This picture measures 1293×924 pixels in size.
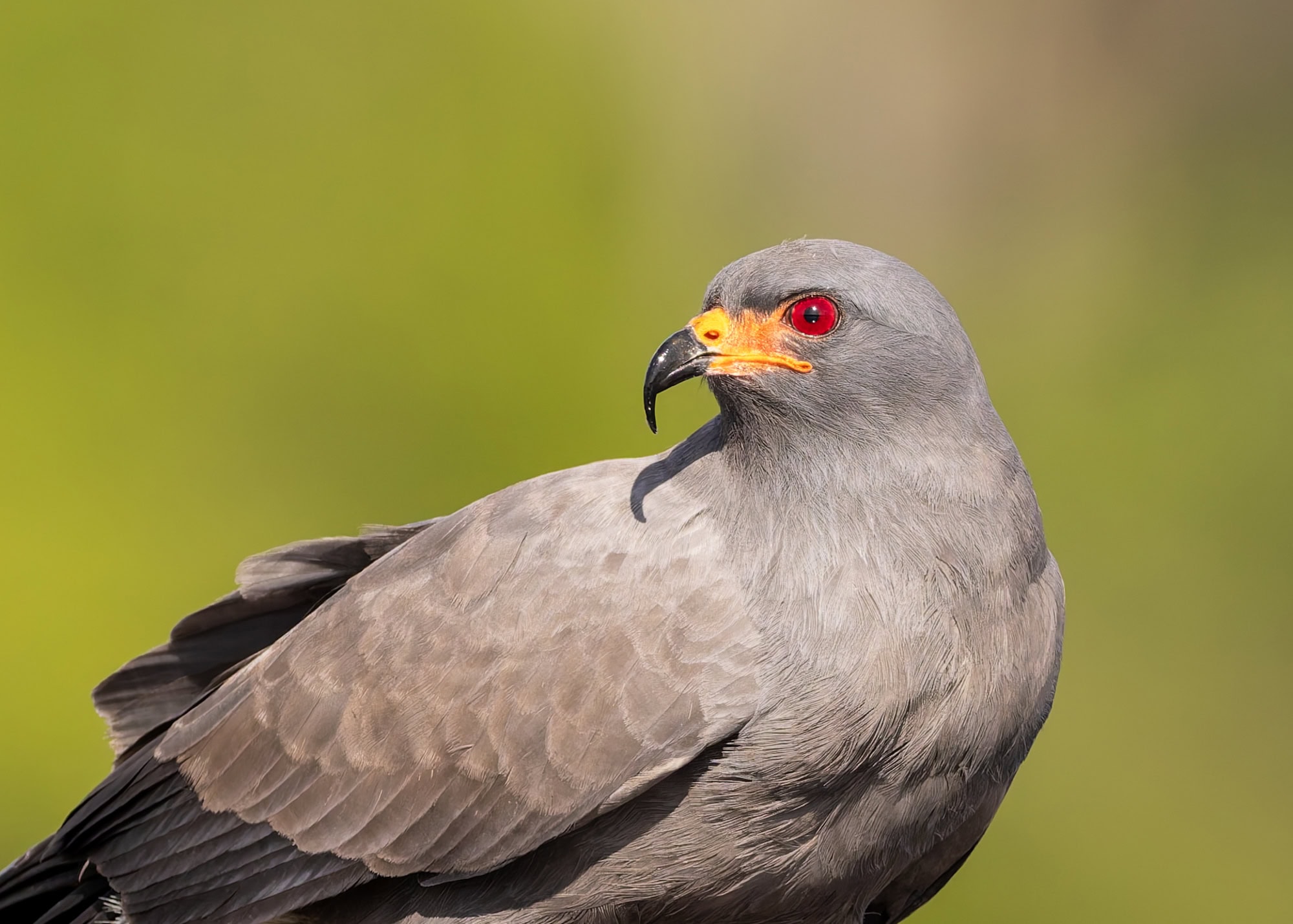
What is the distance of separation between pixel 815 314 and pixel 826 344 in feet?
0.25

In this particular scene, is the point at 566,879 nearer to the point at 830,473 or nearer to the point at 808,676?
the point at 808,676

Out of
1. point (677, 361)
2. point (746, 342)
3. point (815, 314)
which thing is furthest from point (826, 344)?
point (677, 361)

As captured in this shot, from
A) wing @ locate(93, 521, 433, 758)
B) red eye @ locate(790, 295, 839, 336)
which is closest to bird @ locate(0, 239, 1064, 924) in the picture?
red eye @ locate(790, 295, 839, 336)

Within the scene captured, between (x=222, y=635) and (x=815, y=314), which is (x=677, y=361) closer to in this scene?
(x=815, y=314)

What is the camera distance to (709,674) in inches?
115

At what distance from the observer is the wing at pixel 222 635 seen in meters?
3.80

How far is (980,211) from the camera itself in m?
10.0

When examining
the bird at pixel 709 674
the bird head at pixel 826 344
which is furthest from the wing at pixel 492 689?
the bird head at pixel 826 344

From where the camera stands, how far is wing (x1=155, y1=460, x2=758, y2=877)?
9.74ft

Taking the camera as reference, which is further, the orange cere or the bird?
the orange cere

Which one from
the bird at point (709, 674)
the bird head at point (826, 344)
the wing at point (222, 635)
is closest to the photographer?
the bird at point (709, 674)

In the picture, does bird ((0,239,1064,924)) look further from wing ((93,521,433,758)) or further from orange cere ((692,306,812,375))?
wing ((93,521,433,758))

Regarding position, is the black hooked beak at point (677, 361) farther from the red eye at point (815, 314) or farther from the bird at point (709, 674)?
the red eye at point (815, 314)

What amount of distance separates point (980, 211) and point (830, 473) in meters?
7.53
